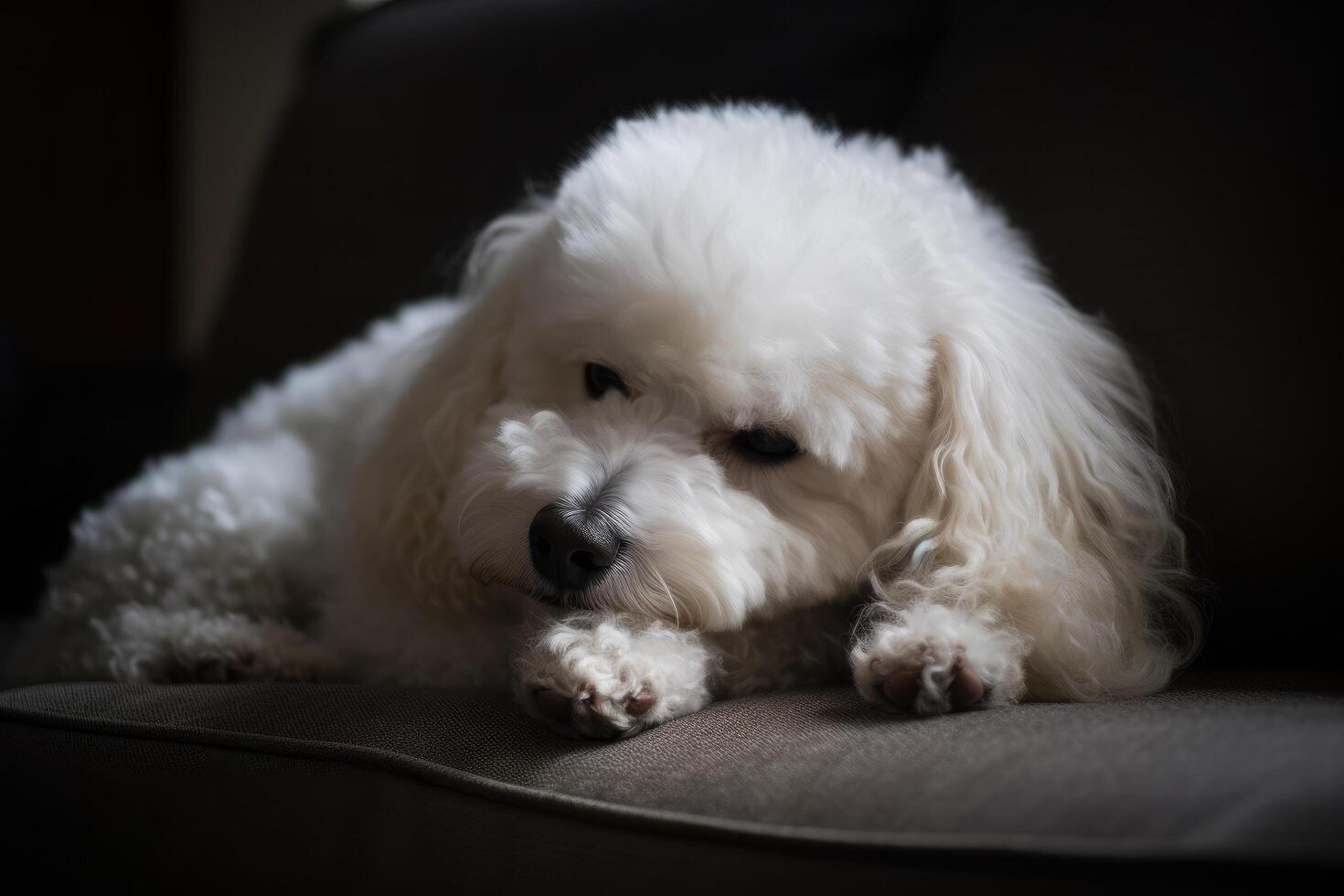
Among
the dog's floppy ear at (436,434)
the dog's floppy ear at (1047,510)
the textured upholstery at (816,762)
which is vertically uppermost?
the dog's floppy ear at (436,434)

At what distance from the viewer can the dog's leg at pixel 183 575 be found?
124 centimetres

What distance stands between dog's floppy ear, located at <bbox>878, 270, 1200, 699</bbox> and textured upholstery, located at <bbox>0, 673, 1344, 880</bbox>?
63mm

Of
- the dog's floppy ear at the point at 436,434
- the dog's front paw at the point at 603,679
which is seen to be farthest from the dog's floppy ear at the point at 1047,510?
the dog's floppy ear at the point at 436,434

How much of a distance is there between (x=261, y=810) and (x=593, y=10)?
1360 millimetres

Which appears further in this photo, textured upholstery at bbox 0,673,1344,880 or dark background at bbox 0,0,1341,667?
dark background at bbox 0,0,1341,667

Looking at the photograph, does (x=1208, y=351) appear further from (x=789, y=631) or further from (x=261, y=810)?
(x=261, y=810)

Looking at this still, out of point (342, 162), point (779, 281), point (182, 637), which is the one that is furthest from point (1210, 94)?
point (342, 162)

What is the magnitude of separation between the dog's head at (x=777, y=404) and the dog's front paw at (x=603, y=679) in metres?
0.04

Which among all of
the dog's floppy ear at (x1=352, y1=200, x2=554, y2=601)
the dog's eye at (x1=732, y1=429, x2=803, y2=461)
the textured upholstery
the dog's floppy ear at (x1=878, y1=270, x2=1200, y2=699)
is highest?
the dog's floppy ear at (x1=352, y1=200, x2=554, y2=601)

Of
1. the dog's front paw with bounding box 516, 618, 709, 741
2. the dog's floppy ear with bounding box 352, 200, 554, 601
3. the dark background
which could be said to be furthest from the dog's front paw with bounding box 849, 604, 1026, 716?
the dog's floppy ear with bounding box 352, 200, 554, 601

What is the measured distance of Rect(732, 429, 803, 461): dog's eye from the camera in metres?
1.04

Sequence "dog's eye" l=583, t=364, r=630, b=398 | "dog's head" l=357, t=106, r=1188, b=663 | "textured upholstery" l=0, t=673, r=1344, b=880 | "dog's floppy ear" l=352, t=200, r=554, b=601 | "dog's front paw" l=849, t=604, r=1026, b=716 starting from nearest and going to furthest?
"textured upholstery" l=0, t=673, r=1344, b=880, "dog's front paw" l=849, t=604, r=1026, b=716, "dog's head" l=357, t=106, r=1188, b=663, "dog's eye" l=583, t=364, r=630, b=398, "dog's floppy ear" l=352, t=200, r=554, b=601

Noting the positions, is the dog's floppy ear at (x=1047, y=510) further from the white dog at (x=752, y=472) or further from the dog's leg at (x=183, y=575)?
the dog's leg at (x=183, y=575)

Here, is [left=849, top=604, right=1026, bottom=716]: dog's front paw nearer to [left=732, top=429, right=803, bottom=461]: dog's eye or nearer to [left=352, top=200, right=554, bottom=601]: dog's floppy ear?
[left=732, top=429, right=803, bottom=461]: dog's eye
